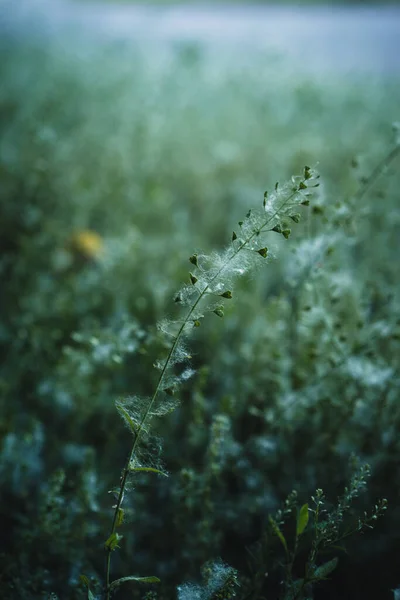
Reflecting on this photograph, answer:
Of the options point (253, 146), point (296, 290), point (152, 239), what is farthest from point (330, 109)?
point (296, 290)

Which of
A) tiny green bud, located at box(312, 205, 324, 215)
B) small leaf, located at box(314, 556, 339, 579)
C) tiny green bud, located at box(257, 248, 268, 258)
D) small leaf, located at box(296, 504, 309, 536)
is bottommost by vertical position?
small leaf, located at box(314, 556, 339, 579)

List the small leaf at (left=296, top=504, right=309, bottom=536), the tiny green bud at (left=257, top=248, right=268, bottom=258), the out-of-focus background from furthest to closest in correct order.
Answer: the out-of-focus background < the small leaf at (left=296, top=504, right=309, bottom=536) < the tiny green bud at (left=257, top=248, right=268, bottom=258)

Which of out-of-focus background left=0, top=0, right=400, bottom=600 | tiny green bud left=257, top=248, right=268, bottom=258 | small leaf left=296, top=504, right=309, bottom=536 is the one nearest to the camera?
tiny green bud left=257, top=248, right=268, bottom=258

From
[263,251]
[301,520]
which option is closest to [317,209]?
[263,251]

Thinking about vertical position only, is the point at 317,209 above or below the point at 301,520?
above

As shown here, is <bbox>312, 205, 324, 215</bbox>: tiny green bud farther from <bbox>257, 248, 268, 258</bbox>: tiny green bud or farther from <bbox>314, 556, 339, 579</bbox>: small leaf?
<bbox>314, 556, 339, 579</bbox>: small leaf

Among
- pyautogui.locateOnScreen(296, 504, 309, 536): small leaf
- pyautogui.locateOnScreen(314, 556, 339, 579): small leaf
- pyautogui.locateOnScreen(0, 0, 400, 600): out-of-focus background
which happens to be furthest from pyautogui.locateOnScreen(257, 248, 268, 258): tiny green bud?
pyautogui.locateOnScreen(314, 556, 339, 579): small leaf

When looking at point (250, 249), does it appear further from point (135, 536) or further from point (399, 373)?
point (135, 536)

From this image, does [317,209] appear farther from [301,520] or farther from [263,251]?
[301,520]

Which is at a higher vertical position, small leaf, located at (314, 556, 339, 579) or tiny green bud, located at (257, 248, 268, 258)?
tiny green bud, located at (257, 248, 268, 258)
